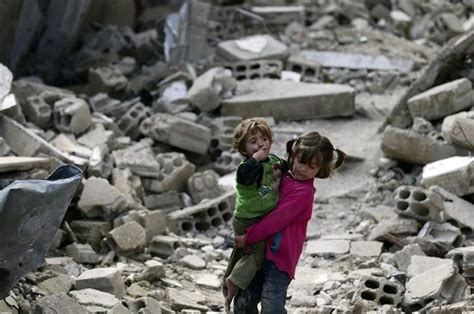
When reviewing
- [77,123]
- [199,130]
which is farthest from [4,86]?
[199,130]

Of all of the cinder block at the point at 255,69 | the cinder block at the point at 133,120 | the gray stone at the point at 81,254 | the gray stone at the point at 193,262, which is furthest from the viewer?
the cinder block at the point at 255,69

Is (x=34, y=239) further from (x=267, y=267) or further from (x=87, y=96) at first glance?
(x=87, y=96)

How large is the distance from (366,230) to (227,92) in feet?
12.3

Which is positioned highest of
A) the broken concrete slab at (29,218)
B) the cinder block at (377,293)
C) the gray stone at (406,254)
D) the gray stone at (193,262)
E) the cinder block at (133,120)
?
the broken concrete slab at (29,218)

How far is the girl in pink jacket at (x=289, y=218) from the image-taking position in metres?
5.62

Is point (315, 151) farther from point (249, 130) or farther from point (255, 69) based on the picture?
point (255, 69)

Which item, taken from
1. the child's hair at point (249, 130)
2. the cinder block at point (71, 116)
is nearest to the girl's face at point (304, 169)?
the child's hair at point (249, 130)

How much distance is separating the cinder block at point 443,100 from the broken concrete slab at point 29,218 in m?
5.05

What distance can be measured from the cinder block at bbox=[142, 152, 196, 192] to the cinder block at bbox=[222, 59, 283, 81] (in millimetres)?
2955

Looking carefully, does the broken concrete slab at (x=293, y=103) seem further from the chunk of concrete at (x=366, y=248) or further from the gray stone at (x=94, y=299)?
the gray stone at (x=94, y=299)

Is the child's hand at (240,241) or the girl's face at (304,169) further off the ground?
the girl's face at (304,169)

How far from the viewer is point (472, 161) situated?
8922mm

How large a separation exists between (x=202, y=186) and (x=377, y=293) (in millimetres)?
3251

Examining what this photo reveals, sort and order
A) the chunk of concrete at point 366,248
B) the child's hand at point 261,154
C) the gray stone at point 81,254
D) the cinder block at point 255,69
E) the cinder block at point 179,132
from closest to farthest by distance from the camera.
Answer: the child's hand at point 261,154, the gray stone at point 81,254, the chunk of concrete at point 366,248, the cinder block at point 179,132, the cinder block at point 255,69
